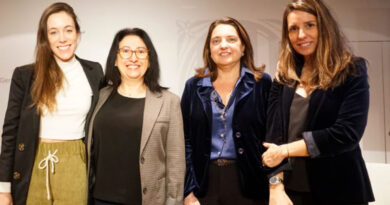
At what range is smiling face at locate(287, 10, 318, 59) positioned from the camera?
1.83 metres

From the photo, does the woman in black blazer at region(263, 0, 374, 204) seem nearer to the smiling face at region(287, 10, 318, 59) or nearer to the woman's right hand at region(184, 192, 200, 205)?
the smiling face at region(287, 10, 318, 59)

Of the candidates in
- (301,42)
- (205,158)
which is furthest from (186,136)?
(301,42)

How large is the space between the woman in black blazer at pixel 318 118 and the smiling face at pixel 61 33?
135 centimetres

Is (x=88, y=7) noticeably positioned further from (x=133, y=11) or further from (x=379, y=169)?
(x=379, y=169)

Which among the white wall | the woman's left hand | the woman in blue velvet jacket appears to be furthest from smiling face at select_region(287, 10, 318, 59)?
the white wall

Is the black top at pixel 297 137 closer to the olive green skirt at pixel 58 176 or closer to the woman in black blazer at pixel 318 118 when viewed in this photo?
the woman in black blazer at pixel 318 118

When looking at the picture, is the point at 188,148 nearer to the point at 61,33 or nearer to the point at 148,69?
the point at 148,69

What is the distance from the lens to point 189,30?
143 inches

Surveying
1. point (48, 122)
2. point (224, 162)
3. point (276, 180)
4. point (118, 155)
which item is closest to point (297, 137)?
point (276, 180)

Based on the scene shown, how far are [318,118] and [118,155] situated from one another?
116cm

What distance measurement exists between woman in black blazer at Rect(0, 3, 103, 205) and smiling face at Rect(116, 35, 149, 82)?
256mm

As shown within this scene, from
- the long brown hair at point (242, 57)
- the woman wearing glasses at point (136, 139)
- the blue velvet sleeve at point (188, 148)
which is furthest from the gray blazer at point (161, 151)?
the long brown hair at point (242, 57)

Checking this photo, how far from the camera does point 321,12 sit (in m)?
1.78

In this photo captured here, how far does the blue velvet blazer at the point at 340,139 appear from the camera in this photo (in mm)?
1648
